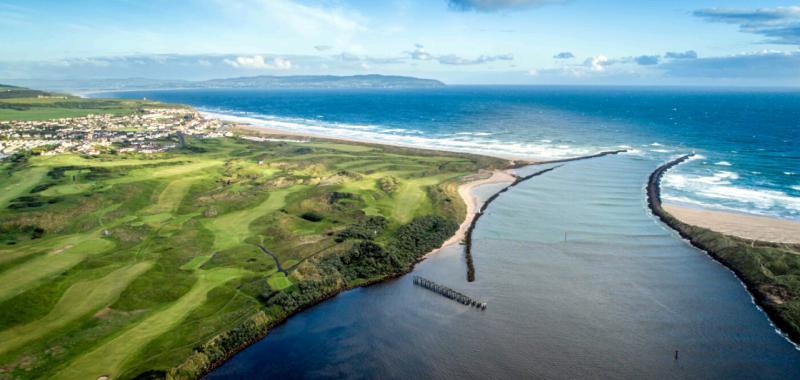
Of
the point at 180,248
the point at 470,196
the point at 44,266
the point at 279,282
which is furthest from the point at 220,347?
the point at 470,196

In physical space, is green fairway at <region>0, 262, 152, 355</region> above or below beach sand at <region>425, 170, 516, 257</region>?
below

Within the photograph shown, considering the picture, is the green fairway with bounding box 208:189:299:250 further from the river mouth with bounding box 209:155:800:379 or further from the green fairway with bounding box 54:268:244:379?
the river mouth with bounding box 209:155:800:379

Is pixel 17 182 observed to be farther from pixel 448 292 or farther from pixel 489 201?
pixel 489 201

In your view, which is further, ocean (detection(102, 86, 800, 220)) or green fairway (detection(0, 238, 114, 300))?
ocean (detection(102, 86, 800, 220))

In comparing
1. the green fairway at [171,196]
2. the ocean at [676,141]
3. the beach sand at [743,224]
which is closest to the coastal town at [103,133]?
the green fairway at [171,196]

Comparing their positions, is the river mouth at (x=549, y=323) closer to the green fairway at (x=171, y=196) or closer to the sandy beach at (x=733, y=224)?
the sandy beach at (x=733, y=224)

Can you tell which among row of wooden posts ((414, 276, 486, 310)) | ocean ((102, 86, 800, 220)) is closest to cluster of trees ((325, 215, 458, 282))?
row of wooden posts ((414, 276, 486, 310))

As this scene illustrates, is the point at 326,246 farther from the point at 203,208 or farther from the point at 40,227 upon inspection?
the point at 40,227
